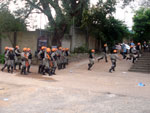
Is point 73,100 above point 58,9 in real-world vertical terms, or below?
below

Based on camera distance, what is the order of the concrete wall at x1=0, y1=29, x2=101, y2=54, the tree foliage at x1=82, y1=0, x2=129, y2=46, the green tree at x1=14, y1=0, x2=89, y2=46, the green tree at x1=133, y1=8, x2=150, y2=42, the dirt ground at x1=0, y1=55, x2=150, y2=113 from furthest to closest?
the green tree at x1=133, y1=8, x2=150, y2=42 < the tree foliage at x1=82, y1=0, x2=129, y2=46 < the concrete wall at x1=0, y1=29, x2=101, y2=54 < the green tree at x1=14, y1=0, x2=89, y2=46 < the dirt ground at x1=0, y1=55, x2=150, y2=113

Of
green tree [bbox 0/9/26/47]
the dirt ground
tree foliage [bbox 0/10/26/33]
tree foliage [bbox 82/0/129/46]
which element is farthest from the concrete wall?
the dirt ground

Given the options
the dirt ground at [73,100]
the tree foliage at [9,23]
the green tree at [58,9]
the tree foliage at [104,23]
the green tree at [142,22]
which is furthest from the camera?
the green tree at [142,22]

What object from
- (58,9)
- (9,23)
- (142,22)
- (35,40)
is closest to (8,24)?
(9,23)

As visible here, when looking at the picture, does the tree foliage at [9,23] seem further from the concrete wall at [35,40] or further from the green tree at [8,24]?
the concrete wall at [35,40]

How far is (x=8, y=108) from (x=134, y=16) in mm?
19662

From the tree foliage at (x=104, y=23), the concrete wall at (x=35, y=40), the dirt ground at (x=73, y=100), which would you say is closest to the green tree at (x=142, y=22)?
the tree foliage at (x=104, y=23)

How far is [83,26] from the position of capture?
809 inches

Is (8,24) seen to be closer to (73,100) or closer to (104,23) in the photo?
(104,23)

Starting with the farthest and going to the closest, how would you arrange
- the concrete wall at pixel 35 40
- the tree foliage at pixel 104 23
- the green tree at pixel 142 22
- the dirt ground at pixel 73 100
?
the green tree at pixel 142 22 → the tree foliage at pixel 104 23 → the concrete wall at pixel 35 40 → the dirt ground at pixel 73 100

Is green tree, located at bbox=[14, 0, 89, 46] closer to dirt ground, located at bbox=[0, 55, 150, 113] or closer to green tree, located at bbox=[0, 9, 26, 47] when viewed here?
green tree, located at bbox=[0, 9, 26, 47]

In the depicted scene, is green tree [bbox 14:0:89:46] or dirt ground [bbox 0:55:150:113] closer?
dirt ground [bbox 0:55:150:113]

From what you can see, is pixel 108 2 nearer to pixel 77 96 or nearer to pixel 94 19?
pixel 94 19

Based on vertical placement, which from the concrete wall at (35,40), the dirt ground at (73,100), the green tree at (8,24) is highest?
the green tree at (8,24)
